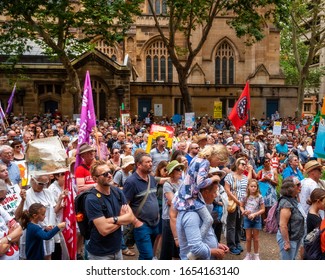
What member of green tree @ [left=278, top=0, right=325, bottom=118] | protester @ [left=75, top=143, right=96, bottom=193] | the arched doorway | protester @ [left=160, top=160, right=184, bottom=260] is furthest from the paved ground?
the arched doorway

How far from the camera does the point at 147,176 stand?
6402mm

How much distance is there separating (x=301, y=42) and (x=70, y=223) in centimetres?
4536

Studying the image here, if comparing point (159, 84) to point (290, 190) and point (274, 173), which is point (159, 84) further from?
point (290, 190)

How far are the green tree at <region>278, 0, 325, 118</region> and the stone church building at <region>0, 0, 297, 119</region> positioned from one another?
108 inches

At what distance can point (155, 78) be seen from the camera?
37594mm

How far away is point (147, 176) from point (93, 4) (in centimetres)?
1555

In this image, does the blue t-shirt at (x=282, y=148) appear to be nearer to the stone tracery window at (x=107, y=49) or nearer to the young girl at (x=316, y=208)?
the young girl at (x=316, y=208)

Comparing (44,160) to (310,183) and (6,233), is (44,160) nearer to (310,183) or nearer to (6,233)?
(6,233)

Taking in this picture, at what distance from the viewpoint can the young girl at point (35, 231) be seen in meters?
5.38

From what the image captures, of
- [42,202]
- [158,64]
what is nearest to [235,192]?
[42,202]

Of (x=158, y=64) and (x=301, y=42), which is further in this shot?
(x=301, y=42)

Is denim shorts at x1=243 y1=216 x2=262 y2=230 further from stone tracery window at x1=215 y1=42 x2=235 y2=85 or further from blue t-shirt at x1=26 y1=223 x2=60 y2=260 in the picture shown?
stone tracery window at x1=215 y1=42 x2=235 y2=85
